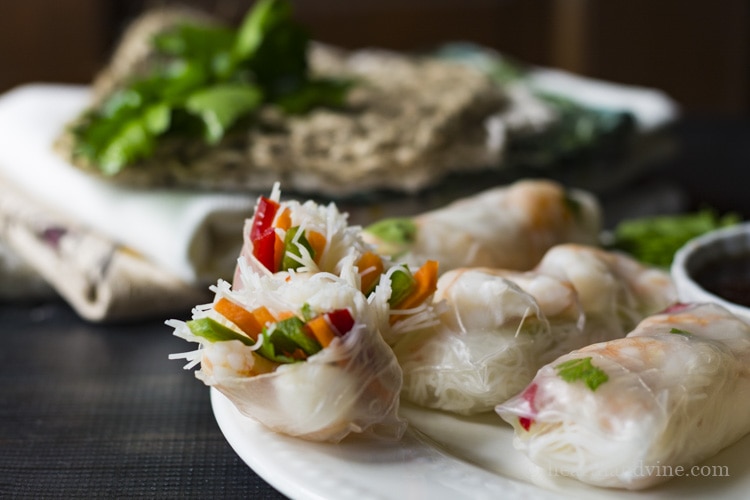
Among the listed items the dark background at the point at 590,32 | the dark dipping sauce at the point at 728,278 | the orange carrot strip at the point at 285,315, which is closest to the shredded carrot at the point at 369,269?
the orange carrot strip at the point at 285,315

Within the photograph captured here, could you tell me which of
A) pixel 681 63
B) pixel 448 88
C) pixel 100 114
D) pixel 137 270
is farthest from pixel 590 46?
pixel 137 270

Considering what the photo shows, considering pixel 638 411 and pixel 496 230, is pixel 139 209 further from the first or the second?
pixel 638 411

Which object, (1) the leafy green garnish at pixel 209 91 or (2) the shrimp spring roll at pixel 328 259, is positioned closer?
(2) the shrimp spring roll at pixel 328 259

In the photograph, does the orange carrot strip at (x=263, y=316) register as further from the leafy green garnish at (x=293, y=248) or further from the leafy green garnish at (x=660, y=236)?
the leafy green garnish at (x=660, y=236)

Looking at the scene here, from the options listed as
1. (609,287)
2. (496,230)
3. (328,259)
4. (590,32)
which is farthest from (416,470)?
(590,32)

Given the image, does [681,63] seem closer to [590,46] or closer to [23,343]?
[590,46]

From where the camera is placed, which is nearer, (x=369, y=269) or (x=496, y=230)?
(x=369, y=269)
